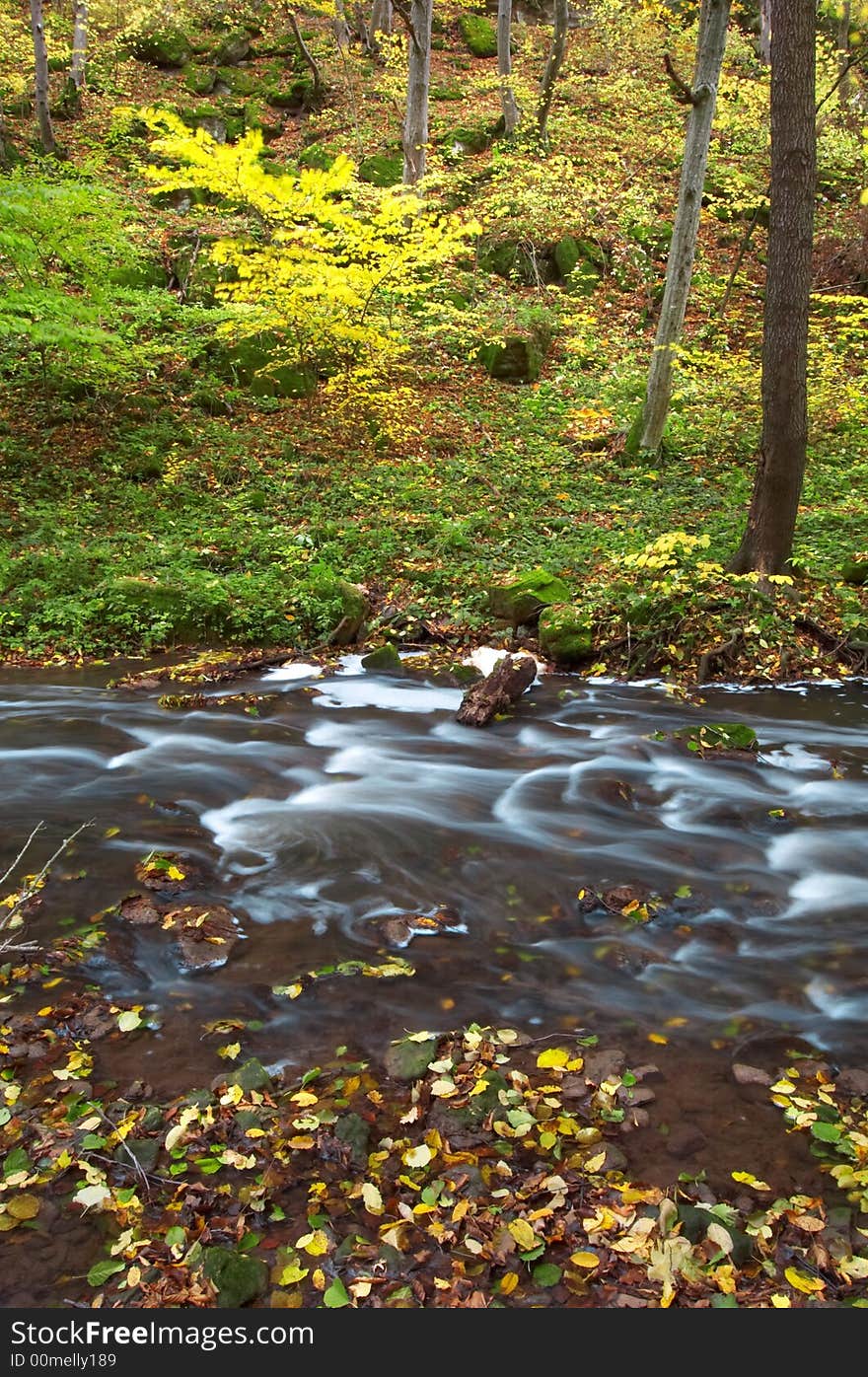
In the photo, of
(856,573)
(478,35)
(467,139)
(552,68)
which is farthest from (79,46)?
(856,573)

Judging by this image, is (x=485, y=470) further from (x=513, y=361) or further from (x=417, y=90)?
(x=417, y=90)

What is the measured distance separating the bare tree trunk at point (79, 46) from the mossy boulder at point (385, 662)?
22.0m

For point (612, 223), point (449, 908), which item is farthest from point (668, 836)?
point (612, 223)

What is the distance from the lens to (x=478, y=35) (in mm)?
26531

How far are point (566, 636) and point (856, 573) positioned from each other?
3057 millimetres

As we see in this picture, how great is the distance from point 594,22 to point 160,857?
31338mm

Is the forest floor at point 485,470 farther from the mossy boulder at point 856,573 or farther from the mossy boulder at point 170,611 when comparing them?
the mossy boulder at point 856,573

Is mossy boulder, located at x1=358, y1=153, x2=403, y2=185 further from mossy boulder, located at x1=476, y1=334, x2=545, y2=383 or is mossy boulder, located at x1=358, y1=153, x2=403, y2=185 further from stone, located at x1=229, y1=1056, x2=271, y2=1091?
stone, located at x1=229, y1=1056, x2=271, y2=1091

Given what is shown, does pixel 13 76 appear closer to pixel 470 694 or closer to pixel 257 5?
pixel 257 5

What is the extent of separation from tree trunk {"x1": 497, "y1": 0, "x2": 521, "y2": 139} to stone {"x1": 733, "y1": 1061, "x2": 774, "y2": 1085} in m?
22.1

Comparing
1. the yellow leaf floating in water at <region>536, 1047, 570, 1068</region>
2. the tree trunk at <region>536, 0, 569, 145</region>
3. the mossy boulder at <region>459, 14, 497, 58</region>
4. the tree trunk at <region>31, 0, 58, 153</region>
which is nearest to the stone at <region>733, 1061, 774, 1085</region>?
the yellow leaf floating in water at <region>536, 1047, 570, 1068</region>

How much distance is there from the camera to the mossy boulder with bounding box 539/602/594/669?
26.3 feet

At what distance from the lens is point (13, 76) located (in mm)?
21062

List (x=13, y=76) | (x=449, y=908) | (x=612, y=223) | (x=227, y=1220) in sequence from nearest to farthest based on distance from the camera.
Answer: (x=227, y=1220) → (x=449, y=908) → (x=612, y=223) → (x=13, y=76)
